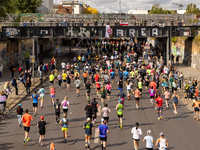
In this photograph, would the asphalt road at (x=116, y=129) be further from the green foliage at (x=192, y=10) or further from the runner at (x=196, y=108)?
the green foliage at (x=192, y=10)

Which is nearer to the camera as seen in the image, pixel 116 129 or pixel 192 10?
pixel 116 129

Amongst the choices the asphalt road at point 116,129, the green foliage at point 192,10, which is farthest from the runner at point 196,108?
the green foliage at point 192,10

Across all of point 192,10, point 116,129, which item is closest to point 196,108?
point 116,129

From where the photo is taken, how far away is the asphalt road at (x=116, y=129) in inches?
511

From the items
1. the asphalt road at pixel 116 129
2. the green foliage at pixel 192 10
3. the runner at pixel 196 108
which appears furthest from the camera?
the green foliage at pixel 192 10

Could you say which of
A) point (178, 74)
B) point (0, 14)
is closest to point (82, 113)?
point (178, 74)

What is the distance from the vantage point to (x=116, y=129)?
1512 cm

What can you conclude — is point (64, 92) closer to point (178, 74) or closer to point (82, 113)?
point (82, 113)

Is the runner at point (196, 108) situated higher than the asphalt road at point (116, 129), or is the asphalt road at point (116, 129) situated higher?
the runner at point (196, 108)

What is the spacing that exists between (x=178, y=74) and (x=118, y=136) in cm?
1407

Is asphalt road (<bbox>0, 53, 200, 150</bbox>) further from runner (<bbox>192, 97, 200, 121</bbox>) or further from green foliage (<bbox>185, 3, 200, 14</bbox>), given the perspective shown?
green foliage (<bbox>185, 3, 200, 14</bbox>)

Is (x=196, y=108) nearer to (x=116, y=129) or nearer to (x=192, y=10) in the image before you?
(x=116, y=129)

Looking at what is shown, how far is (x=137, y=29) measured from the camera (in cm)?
3850

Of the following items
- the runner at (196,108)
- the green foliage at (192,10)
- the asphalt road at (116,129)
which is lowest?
the asphalt road at (116,129)
